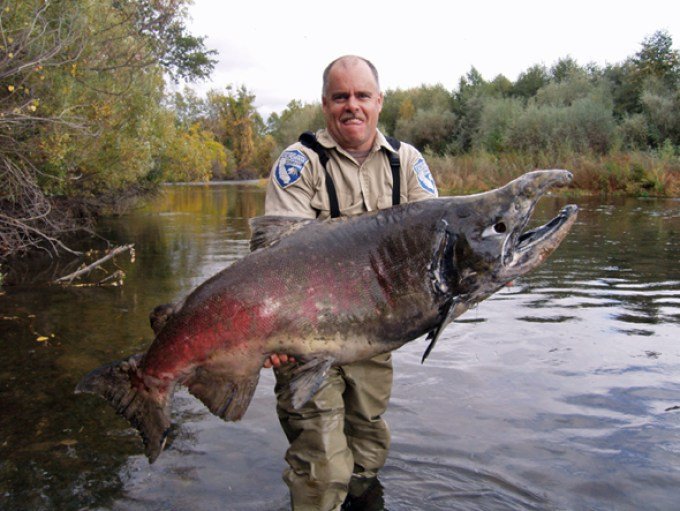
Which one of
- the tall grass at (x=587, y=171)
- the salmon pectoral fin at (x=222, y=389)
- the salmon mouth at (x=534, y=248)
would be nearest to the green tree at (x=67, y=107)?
the salmon pectoral fin at (x=222, y=389)

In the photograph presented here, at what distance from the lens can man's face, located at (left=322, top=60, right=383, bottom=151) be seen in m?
3.54

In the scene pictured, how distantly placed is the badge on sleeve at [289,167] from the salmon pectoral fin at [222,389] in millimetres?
1126

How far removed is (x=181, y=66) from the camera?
33.9 meters

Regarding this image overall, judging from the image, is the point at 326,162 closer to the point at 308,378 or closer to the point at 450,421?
the point at 308,378

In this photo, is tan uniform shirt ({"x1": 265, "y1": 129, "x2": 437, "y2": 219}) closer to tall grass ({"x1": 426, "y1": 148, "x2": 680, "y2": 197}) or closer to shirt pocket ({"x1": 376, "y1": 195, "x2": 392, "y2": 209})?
shirt pocket ({"x1": 376, "y1": 195, "x2": 392, "y2": 209})

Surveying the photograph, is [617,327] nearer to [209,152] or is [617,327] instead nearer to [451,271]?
[451,271]

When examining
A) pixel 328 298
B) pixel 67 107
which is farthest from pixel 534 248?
pixel 67 107

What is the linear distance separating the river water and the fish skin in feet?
0.74

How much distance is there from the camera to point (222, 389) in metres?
3.03

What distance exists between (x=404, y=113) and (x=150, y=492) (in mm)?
45673

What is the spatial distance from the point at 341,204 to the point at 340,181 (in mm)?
138

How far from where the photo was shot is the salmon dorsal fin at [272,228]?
309 centimetres

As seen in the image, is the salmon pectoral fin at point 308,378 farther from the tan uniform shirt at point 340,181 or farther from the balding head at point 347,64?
the balding head at point 347,64

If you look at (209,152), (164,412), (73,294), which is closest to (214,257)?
(73,294)
